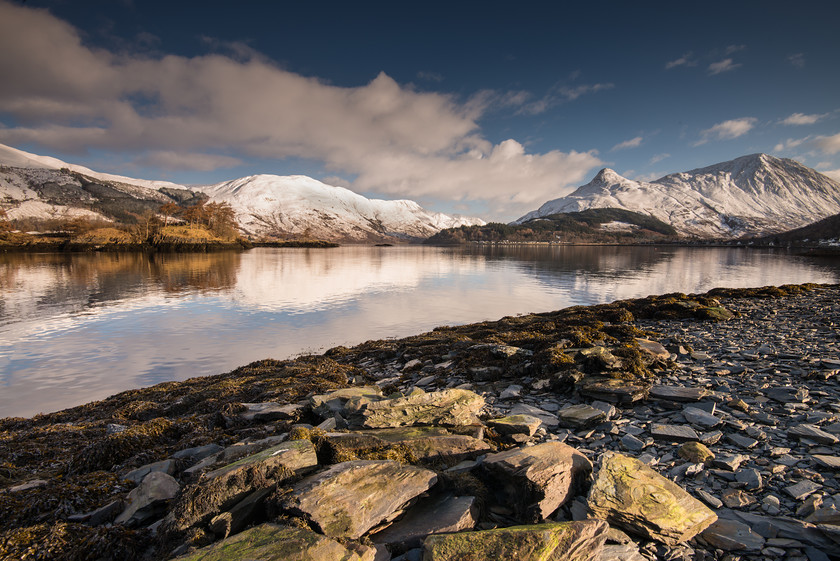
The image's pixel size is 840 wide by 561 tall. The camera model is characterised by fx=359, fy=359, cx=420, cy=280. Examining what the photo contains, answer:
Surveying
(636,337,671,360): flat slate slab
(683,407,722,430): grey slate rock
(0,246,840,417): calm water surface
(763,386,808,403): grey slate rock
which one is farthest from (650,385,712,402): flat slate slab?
(0,246,840,417): calm water surface

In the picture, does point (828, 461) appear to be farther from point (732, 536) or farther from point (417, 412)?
point (417, 412)

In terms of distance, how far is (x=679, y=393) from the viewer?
827 centimetres

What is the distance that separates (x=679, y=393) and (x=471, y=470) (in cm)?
602

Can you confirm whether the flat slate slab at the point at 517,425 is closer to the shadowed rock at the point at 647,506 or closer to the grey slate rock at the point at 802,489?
the shadowed rock at the point at 647,506

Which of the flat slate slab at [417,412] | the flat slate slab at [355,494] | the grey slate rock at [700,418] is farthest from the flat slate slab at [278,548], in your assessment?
the grey slate rock at [700,418]

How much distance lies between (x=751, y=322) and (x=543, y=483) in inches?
729

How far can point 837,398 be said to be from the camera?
25.7 feet

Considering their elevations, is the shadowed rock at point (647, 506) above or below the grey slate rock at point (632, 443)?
above

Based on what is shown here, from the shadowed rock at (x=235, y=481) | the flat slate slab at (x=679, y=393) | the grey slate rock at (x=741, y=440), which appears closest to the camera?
the shadowed rock at (x=235, y=481)

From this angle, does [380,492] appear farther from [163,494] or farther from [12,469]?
[12,469]

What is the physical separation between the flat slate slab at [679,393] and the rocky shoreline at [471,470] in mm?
41

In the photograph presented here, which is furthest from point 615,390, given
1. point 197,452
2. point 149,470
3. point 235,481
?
point 149,470

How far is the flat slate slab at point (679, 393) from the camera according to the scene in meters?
8.06

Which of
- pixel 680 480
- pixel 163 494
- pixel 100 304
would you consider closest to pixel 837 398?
pixel 680 480
